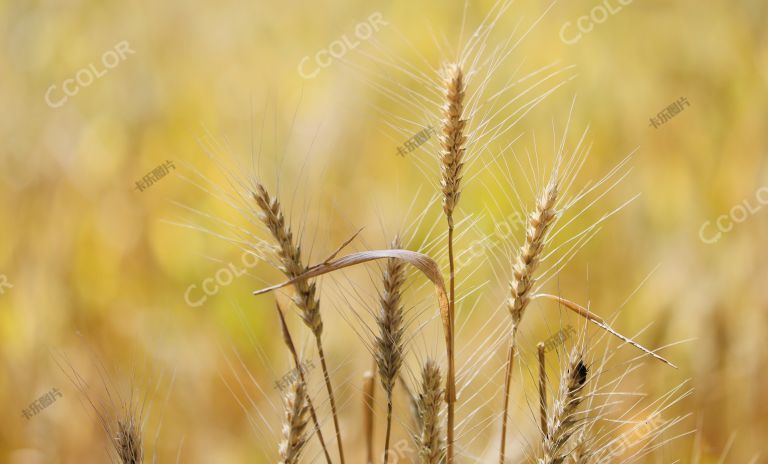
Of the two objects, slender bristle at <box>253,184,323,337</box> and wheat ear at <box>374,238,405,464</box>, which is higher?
slender bristle at <box>253,184,323,337</box>

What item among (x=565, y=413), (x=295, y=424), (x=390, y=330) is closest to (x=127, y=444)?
(x=295, y=424)

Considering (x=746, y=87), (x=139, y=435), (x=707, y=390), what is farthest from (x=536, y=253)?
(x=746, y=87)

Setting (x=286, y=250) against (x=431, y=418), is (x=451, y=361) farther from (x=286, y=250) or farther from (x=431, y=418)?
(x=286, y=250)

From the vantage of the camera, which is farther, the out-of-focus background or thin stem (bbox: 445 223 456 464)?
the out-of-focus background

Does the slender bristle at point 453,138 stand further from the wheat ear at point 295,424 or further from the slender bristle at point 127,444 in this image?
the slender bristle at point 127,444

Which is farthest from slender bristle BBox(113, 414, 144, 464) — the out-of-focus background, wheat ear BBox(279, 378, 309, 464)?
the out-of-focus background

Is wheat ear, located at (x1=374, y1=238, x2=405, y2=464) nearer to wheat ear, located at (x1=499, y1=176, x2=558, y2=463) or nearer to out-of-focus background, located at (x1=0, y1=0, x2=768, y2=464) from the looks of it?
wheat ear, located at (x1=499, y1=176, x2=558, y2=463)

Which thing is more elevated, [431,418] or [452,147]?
[452,147]
